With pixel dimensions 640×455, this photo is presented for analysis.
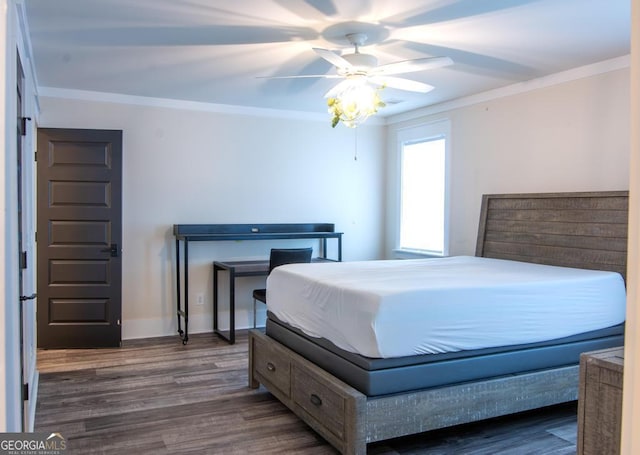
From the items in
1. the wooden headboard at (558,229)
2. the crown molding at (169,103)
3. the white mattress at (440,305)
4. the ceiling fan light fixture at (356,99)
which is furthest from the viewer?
the crown molding at (169,103)

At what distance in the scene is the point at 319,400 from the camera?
2883 mm

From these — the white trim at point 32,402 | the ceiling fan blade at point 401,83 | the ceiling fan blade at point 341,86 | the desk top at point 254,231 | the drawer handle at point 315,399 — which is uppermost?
the ceiling fan blade at point 401,83

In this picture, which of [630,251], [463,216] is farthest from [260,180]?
[630,251]

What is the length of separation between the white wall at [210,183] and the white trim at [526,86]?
0.82m

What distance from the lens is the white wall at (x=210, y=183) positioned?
17.1 ft

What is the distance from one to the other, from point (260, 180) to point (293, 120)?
0.79m

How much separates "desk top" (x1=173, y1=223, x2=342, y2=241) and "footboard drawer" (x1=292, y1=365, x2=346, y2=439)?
7.83 feet

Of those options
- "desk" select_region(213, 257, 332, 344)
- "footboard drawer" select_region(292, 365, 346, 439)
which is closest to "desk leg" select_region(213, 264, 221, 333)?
"desk" select_region(213, 257, 332, 344)

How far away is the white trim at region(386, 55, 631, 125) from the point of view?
12.6ft

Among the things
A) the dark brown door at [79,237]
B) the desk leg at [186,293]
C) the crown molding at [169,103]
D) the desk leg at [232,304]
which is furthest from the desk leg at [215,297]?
the crown molding at [169,103]

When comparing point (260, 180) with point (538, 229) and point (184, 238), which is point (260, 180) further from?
point (538, 229)

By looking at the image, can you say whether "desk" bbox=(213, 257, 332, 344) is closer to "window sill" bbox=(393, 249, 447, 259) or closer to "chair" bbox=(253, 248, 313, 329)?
"chair" bbox=(253, 248, 313, 329)

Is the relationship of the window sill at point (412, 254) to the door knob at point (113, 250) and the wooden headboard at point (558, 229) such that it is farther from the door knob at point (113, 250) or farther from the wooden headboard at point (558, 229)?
the door knob at point (113, 250)

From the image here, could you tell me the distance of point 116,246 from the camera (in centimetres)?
491
